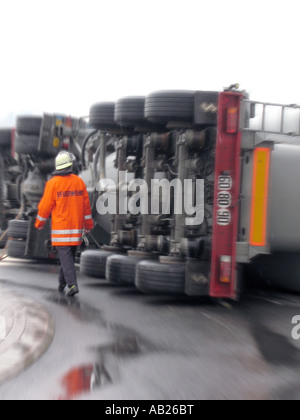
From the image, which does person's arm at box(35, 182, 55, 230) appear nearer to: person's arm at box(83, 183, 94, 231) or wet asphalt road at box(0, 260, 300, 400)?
person's arm at box(83, 183, 94, 231)

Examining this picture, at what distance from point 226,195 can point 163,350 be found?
1955mm

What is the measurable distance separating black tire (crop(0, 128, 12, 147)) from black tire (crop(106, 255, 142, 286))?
16.6 feet

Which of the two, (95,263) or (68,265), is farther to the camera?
(95,263)

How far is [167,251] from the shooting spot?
7.50 metres

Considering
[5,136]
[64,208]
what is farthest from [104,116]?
[5,136]

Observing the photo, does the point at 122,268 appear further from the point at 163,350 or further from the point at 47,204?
the point at 163,350

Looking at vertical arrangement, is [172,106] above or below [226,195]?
above

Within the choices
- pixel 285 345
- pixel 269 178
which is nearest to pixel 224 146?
pixel 269 178

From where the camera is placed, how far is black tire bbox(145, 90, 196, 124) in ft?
22.8

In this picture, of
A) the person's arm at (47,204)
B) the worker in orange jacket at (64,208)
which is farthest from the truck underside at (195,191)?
the person's arm at (47,204)

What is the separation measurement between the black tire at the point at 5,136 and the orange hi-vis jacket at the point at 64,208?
15.8 ft

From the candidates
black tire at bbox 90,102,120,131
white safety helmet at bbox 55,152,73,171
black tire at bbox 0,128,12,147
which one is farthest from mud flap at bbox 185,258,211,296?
black tire at bbox 0,128,12,147

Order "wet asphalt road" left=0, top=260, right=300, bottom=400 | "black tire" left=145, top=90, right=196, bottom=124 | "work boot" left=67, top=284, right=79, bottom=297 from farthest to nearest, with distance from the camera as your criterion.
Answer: "work boot" left=67, top=284, right=79, bottom=297 < "black tire" left=145, top=90, right=196, bottom=124 < "wet asphalt road" left=0, top=260, right=300, bottom=400

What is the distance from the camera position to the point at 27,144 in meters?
10.6
